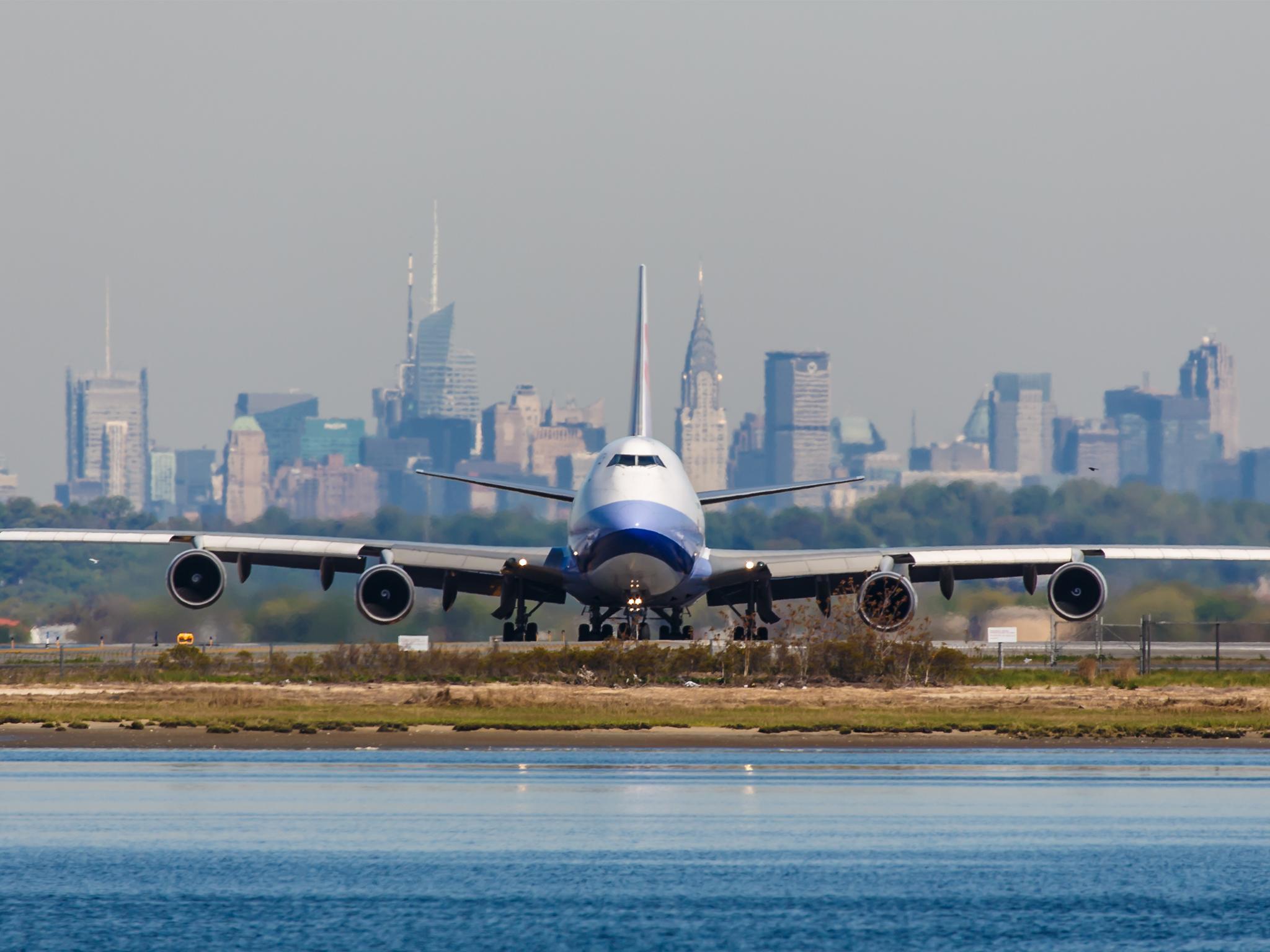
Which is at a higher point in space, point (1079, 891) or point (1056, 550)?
point (1056, 550)

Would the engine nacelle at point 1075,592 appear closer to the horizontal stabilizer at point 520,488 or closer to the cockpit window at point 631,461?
the cockpit window at point 631,461

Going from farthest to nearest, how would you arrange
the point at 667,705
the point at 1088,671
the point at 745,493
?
the point at 1088,671 < the point at 745,493 < the point at 667,705

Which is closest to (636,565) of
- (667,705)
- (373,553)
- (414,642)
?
(667,705)

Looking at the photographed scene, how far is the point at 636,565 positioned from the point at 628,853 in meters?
21.0

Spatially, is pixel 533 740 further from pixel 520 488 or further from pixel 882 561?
pixel 882 561

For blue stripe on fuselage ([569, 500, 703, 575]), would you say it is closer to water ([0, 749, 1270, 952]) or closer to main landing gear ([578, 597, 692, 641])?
main landing gear ([578, 597, 692, 641])

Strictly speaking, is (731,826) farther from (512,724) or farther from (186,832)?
(512,724)

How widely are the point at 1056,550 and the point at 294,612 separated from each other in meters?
27.6

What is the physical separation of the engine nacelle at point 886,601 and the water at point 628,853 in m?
11.4

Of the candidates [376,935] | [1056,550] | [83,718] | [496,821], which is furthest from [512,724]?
[376,935]

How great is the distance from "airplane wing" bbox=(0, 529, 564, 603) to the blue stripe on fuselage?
212 cm

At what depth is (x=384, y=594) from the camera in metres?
51.7

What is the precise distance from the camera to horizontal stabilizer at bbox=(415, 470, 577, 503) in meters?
49.6

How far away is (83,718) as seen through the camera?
150ft
